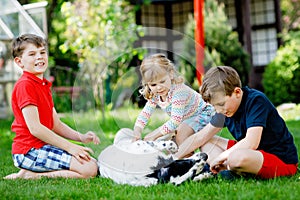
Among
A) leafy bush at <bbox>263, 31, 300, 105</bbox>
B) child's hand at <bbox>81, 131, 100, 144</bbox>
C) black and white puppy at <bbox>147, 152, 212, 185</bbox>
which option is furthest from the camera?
leafy bush at <bbox>263, 31, 300, 105</bbox>

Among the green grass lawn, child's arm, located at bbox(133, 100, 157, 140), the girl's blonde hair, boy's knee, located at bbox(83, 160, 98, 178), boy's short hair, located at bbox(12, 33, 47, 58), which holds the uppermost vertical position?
boy's short hair, located at bbox(12, 33, 47, 58)

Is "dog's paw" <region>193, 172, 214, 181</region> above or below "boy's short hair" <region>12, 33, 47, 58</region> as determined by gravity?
below

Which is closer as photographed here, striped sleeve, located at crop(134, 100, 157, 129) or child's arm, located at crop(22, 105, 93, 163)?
striped sleeve, located at crop(134, 100, 157, 129)

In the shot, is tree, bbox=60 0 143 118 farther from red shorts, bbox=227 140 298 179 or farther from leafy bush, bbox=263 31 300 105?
leafy bush, bbox=263 31 300 105

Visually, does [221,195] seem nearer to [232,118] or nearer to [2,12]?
[232,118]

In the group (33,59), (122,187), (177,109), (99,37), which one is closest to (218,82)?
(177,109)

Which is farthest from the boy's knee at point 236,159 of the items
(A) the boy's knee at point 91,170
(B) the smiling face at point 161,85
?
(A) the boy's knee at point 91,170

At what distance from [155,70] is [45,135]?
3.29ft

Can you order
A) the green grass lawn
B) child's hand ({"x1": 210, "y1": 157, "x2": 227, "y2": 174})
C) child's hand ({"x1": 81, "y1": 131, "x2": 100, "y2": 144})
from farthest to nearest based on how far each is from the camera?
child's hand ({"x1": 81, "y1": 131, "x2": 100, "y2": 144}), child's hand ({"x1": 210, "y1": 157, "x2": 227, "y2": 174}), the green grass lawn

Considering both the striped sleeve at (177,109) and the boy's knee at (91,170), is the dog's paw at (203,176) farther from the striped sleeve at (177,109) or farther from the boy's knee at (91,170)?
the boy's knee at (91,170)

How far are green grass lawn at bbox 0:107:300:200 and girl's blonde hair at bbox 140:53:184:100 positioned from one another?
272 millimetres

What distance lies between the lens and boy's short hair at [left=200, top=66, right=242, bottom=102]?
2832 millimetres

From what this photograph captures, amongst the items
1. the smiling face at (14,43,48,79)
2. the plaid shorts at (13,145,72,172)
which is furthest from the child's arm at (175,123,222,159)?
the smiling face at (14,43,48,79)

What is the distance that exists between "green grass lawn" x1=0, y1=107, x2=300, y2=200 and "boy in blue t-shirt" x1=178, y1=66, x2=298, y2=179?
99mm
